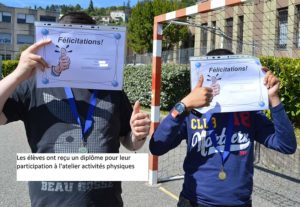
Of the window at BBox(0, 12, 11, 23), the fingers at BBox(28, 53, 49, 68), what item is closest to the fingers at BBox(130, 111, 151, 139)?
the fingers at BBox(28, 53, 49, 68)

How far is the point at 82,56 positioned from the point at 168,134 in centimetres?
77

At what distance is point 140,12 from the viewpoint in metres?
43.3

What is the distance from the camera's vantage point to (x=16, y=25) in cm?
10050

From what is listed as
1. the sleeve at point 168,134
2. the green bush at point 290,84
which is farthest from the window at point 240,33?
the sleeve at point 168,134

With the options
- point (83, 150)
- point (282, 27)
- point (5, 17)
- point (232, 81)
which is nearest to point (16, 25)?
point (5, 17)

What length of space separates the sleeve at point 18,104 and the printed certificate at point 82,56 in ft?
0.30

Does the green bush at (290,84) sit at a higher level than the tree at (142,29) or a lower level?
lower

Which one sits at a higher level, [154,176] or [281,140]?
[281,140]

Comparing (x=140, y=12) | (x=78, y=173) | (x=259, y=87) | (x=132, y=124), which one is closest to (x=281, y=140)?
(x=259, y=87)

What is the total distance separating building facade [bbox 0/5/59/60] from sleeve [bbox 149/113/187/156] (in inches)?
3878

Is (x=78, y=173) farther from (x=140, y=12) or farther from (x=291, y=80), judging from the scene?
(x=140, y=12)

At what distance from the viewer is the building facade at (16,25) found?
98.2 metres

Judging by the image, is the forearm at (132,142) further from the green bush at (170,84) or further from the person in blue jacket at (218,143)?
the green bush at (170,84)

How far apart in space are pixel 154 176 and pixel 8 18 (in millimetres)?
101275
